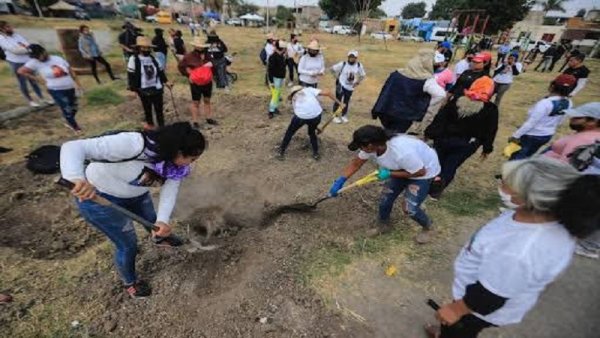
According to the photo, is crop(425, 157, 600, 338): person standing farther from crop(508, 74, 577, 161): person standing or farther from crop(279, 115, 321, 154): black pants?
crop(279, 115, 321, 154): black pants

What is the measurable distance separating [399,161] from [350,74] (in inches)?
165

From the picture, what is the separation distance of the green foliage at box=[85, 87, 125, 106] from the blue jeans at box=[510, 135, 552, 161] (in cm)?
857

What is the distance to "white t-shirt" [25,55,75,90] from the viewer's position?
210 inches

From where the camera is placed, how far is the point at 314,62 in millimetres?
6562

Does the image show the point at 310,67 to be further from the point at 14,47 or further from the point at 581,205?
the point at 14,47

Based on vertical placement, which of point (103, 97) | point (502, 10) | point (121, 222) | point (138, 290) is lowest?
point (138, 290)

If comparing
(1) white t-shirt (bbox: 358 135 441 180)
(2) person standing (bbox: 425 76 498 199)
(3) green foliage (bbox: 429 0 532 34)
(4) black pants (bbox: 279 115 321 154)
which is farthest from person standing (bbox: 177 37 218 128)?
(3) green foliage (bbox: 429 0 532 34)

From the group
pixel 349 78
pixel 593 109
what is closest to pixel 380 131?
pixel 593 109

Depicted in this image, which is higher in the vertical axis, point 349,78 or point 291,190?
point 349,78

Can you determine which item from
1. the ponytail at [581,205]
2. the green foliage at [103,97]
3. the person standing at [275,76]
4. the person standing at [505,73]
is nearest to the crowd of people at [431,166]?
the ponytail at [581,205]

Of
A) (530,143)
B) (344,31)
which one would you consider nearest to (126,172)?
(530,143)

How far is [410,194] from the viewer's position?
326 centimetres

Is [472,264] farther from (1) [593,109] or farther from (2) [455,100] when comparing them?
(2) [455,100]

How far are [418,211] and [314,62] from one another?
4303 mm
